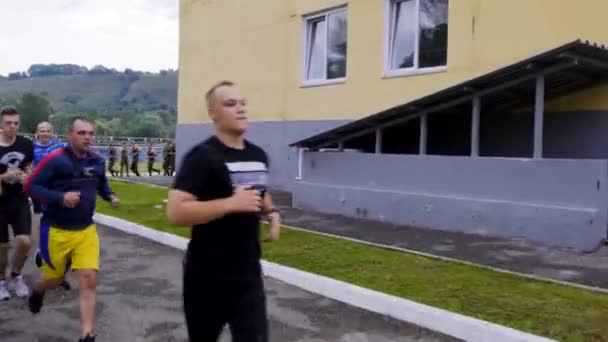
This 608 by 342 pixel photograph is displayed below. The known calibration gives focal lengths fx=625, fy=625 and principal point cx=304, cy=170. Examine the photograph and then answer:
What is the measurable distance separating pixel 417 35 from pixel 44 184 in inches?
377

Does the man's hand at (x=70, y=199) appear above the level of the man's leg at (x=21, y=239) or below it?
above

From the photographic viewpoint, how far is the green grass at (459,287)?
209 inches

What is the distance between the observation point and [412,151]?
1299cm

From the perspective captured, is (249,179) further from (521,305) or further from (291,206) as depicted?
(291,206)

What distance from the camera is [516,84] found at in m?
9.39

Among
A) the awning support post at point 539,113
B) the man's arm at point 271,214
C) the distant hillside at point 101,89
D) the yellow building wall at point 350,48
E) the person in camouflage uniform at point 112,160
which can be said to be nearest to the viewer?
the man's arm at point 271,214

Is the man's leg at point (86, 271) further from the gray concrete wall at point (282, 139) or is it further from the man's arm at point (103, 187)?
the gray concrete wall at point (282, 139)

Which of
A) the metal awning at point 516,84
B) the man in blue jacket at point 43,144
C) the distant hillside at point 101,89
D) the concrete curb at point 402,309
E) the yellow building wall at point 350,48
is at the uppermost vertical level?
the distant hillside at point 101,89

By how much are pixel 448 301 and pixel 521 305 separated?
0.66 meters

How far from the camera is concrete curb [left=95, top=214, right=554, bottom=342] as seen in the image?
16.8 feet

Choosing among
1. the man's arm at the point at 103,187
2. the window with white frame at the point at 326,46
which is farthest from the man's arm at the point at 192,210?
the window with white frame at the point at 326,46

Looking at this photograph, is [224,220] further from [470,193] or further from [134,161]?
[134,161]

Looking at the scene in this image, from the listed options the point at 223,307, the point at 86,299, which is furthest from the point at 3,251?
the point at 223,307

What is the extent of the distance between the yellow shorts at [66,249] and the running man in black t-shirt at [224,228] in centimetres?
216
